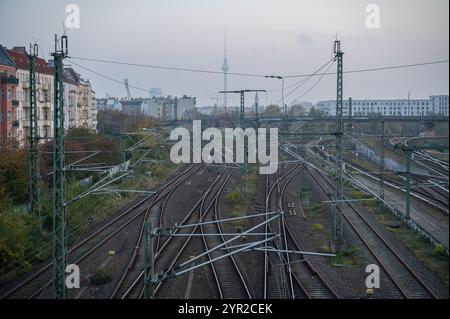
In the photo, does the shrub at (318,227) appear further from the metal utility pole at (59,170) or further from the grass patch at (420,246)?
the metal utility pole at (59,170)

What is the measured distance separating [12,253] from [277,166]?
16188 millimetres

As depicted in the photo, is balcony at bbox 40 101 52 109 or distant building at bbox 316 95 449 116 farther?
distant building at bbox 316 95 449 116

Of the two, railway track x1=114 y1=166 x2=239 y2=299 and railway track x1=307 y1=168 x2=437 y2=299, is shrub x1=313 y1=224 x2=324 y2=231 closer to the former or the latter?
railway track x1=307 y1=168 x2=437 y2=299

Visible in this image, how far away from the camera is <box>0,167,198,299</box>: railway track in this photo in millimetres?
7672

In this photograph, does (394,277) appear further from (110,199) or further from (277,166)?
(277,166)

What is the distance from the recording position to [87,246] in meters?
10.2

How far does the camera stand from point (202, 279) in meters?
8.19

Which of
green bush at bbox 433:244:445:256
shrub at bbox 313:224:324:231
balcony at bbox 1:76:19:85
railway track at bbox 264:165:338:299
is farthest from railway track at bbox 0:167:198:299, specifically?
balcony at bbox 1:76:19:85

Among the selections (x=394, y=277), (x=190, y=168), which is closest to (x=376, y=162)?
(x=190, y=168)

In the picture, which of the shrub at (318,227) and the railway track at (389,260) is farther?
the shrub at (318,227)

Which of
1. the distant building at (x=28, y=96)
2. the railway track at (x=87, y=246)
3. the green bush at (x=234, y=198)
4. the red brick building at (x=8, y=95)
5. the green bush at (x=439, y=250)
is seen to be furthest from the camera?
the distant building at (x=28, y=96)

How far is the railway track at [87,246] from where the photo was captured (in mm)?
7672

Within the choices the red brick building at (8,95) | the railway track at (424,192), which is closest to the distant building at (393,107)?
the railway track at (424,192)

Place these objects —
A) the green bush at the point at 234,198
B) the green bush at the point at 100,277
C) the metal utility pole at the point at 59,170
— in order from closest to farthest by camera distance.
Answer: the metal utility pole at the point at 59,170
the green bush at the point at 100,277
the green bush at the point at 234,198
